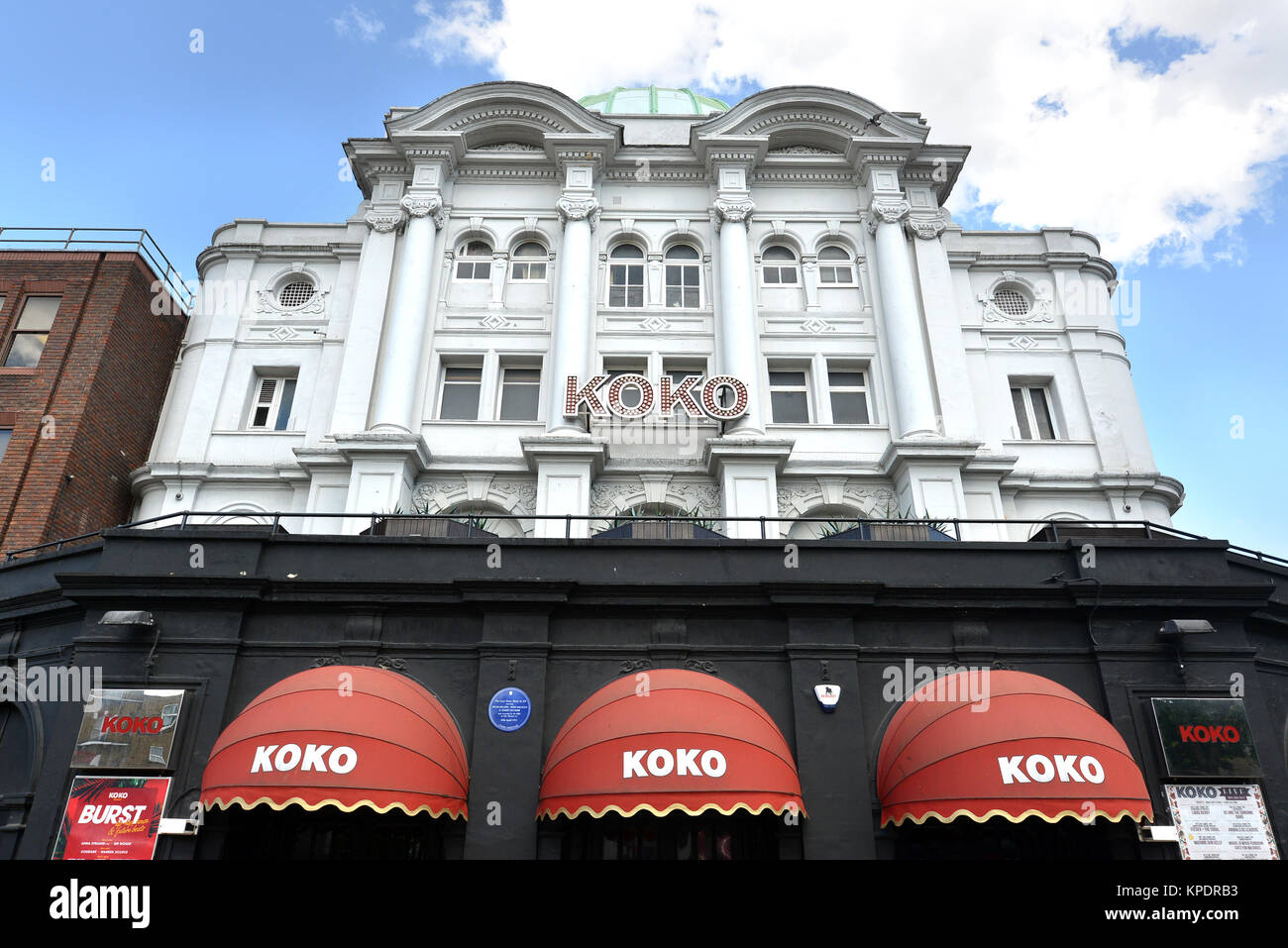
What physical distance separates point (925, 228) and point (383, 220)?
643 inches

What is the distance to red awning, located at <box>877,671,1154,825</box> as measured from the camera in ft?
33.5

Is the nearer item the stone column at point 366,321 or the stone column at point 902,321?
the stone column at point 902,321

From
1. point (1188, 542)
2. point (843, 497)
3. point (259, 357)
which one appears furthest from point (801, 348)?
point (259, 357)

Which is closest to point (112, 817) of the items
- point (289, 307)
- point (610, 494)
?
point (610, 494)

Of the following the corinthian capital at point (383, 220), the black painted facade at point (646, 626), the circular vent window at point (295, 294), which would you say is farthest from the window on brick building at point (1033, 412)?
the circular vent window at point (295, 294)

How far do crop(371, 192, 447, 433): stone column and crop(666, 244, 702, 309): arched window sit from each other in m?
7.03

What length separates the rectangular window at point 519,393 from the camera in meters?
23.4

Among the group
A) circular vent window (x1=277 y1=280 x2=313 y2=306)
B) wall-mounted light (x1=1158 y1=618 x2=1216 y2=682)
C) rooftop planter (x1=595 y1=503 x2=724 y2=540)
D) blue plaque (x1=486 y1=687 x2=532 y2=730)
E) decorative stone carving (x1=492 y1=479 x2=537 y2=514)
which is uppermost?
circular vent window (x1=277 y1=280 x2=313 y2=306)

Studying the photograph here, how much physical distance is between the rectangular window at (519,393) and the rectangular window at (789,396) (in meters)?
6.68

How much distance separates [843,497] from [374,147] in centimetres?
1784

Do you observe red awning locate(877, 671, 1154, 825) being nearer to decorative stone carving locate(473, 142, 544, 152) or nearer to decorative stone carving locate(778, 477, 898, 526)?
decorative stone carving locate(778, 477, 898, 526)

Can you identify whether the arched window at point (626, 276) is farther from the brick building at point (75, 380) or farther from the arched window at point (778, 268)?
the brick building at point (75, 380)

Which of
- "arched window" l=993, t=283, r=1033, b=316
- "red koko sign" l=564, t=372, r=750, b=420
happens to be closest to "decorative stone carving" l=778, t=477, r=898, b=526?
"red koko sign" l=564, t=372, r=750, b=420

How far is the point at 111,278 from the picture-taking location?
23031 millimetres
